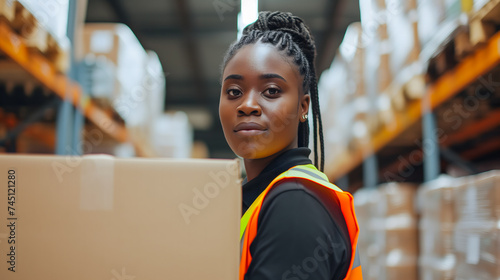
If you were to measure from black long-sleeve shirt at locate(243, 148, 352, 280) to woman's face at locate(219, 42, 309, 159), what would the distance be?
0.21 meters

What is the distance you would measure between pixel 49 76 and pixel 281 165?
2.39 meters

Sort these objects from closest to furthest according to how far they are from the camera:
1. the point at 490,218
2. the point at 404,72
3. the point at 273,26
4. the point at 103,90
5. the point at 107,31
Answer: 1. the point at 273,26
2. the point at 490,218
3. the point at 404,72
4. the point at 103,90
5. the point at 107,31

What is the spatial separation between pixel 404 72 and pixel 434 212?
3.59ft

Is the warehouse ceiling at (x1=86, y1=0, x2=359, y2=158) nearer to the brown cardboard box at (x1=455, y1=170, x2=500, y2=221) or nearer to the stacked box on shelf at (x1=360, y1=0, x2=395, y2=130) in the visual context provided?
the stacked box on shelf at (x1=360, y1=0, x2=395, y2=130)

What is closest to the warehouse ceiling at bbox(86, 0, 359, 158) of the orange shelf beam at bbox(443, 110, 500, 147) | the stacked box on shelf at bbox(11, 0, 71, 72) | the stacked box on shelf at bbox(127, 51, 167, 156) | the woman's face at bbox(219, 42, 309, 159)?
the stacked box on shelf at bbox(127, 51, 167, 156)

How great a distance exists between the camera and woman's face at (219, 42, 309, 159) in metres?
1.17

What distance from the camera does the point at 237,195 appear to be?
92 cm

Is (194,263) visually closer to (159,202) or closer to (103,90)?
(159,202)

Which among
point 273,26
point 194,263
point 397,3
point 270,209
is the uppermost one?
point 397,3

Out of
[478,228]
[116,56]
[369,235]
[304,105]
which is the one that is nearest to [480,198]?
[478,228]

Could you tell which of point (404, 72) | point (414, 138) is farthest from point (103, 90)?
point (414, 138)

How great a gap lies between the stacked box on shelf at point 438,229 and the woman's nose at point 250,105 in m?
1.69

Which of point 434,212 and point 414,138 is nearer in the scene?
point 434,212

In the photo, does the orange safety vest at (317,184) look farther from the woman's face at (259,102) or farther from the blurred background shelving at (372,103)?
the blurred background shelving at (372,103)
